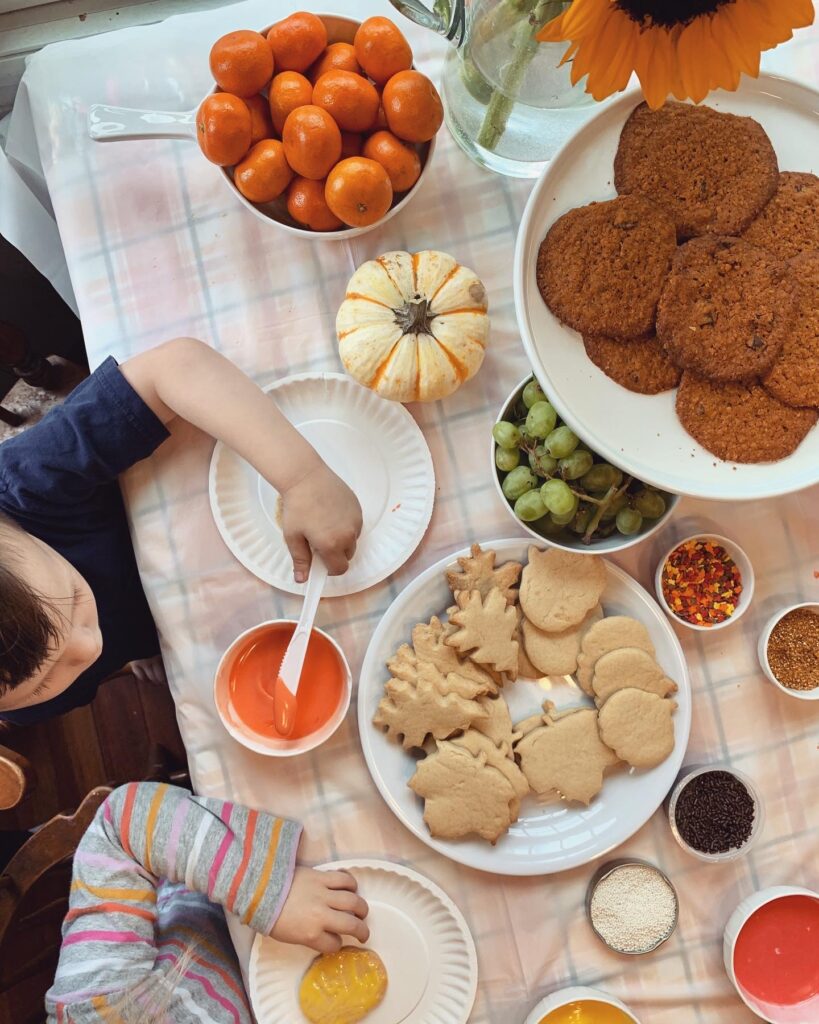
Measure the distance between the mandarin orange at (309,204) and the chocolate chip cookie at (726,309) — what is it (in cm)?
34

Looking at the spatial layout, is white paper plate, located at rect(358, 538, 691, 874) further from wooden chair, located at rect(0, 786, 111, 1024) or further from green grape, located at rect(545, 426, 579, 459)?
wooden chair, located at rect(0, 786, 111, 1024)

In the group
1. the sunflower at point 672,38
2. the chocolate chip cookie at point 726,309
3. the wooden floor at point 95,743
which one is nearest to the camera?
the sunflower at point 672,38

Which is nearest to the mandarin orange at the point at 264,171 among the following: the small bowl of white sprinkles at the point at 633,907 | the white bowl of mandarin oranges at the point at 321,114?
the white bowl of mandarin oranges at the point at 321,114

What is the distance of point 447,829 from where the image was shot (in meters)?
0.85

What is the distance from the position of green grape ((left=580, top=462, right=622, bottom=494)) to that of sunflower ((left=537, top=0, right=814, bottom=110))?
335mm

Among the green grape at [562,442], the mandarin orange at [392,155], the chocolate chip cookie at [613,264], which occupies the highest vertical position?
the mandarin orange at [392,155]

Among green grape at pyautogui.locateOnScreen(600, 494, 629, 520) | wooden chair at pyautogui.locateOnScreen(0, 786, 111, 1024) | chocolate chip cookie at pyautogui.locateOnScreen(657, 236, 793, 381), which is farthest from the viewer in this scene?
wooden chair at pyautogui.locateOnScreen(0, 786, 111, 1024)

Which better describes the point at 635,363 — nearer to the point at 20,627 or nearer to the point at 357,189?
the point at 357,189

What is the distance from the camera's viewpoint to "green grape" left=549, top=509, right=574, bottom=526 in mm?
799

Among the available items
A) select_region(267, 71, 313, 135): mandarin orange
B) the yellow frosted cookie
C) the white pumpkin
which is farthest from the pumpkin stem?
the yellow frosted cookie

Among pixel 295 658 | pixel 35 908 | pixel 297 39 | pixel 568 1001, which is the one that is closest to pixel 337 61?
pixel 297 39

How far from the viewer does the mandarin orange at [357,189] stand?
750mm

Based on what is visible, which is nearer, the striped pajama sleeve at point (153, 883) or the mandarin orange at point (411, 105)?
the mandarin orange at point (411, 105)

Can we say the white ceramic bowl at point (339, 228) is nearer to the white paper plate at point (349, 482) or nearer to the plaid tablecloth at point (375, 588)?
the plaid tablecloth at point (375, 588)
